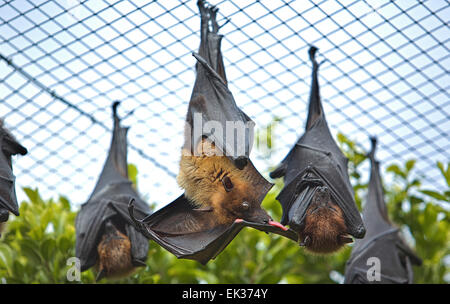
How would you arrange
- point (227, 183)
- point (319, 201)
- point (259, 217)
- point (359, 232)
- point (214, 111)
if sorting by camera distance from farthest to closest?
point (319, 201) < point (359, 232) < point (214, 111) < point (227, 183) < point (259, 217)

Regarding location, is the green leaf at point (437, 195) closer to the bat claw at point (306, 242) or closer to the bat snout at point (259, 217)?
the bat claw at point (306, 242)

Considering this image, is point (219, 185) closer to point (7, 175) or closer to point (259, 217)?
point (259, 217)

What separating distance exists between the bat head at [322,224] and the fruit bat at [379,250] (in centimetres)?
117

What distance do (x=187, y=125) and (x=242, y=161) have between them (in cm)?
67

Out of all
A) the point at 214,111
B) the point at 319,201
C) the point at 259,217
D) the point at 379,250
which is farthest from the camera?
the point at 379,250

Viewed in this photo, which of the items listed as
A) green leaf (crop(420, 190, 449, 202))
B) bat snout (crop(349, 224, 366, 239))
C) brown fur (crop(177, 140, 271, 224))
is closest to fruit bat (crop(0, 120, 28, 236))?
brown fur (crop(177, 140, 271, 224))

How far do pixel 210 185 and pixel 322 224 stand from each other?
99 centimetres

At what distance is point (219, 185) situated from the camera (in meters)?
4.71

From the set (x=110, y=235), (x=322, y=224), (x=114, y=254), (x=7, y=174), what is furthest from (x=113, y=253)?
(x=322, y=224)

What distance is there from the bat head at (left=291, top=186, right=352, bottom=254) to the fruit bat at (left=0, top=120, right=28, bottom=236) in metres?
2.08

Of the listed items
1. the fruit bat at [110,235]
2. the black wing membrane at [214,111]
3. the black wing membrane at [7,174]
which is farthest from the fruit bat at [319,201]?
the black wing membrane at [7,174]

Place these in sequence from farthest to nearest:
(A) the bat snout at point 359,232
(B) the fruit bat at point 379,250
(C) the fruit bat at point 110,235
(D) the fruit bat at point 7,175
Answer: (B) the fruit bat at point 379,250, (C) the fruit bat at point 110,235, (A) the bat snout at point 359,232, (D) the fruit bat at point 7,175

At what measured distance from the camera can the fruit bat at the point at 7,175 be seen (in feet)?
15.2

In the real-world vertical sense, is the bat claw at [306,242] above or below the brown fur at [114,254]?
above
